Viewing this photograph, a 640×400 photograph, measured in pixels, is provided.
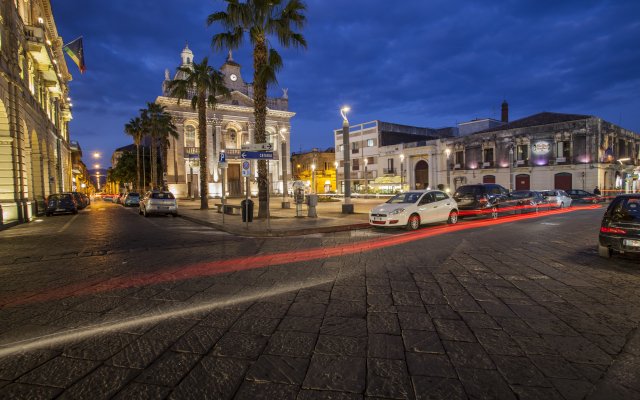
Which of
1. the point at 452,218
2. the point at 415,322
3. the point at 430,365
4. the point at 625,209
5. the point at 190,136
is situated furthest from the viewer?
the point at 190,136

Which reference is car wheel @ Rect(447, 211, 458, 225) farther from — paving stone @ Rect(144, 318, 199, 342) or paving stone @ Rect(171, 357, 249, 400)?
paving stone @ Rect(171, 357, 249, 400)

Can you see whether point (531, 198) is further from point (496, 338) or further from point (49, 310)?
point (49, 310)

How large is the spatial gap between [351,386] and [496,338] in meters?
1.72


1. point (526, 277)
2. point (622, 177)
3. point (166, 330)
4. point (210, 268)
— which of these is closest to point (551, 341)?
point (526, 277)

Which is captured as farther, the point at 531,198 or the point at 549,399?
the point at 531,198

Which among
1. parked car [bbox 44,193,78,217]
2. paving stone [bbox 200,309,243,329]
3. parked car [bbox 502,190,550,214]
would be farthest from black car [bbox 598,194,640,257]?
parked car [bbox 44,193,78,217]

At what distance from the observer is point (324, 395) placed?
8.14 ft

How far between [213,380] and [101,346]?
4.66 ft

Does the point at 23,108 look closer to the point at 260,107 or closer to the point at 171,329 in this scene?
the point at 260,107

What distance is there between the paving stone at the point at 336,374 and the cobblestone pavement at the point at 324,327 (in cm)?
1

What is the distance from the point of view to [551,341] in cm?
331

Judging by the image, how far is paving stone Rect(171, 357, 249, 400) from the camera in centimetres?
251

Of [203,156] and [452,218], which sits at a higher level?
[203,156]

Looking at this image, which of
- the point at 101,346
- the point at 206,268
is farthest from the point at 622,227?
the point at 101,346
